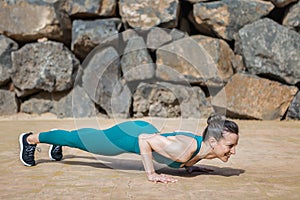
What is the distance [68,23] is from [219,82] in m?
2.04

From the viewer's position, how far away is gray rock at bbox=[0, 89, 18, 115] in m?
5.33

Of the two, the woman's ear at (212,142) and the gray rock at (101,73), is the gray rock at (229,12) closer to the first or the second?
the gray rock at (101,73)

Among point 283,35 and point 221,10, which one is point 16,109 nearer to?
point 221,10

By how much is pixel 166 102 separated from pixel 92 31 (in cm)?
126

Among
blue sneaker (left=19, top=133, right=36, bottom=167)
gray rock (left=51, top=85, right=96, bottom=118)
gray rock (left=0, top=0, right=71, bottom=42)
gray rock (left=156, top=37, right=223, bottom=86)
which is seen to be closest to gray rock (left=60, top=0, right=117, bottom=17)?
gray rock (left=0, top=0, right=71, bottom=42)

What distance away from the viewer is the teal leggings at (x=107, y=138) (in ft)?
Result: 7.06

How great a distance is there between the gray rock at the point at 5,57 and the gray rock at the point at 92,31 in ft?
2.71

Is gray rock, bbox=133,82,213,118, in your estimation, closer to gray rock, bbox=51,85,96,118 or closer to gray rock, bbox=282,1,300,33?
gray rock, bbox=51,85,96,118

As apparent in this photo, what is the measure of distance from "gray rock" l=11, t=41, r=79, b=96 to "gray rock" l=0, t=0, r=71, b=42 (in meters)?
0.15

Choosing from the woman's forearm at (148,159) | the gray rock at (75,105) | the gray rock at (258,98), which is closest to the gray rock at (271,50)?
the gray rock at (258,98)

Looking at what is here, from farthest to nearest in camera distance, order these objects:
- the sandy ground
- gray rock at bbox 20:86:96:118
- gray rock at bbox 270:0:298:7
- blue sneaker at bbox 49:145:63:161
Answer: gray rock at bbox 20:86:96:118 → gray rock at bbox 270:0:298:7 → blue sneaker at bbox 49:145:63:161 → the sandy ground

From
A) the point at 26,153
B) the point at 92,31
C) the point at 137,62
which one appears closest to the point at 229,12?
the point at 137,62

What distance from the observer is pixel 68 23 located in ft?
17.5

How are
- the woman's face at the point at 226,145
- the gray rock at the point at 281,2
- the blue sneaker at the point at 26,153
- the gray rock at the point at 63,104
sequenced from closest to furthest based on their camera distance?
1. the woman's face at the point at 226,145
2. the blue sneaker at the point at 26,153
3. the gray rock at the point at 281,2
4. the gray rock at the point at 63,104
